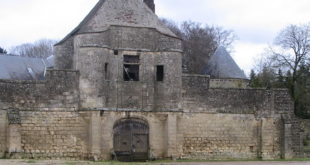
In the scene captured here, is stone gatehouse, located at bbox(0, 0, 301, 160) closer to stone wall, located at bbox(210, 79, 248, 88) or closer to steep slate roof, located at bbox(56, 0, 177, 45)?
steep slate roof, located at bbox(56, 0, 177, 45)

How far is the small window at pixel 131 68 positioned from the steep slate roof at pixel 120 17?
1785 millimetres

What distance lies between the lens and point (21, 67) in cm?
5278

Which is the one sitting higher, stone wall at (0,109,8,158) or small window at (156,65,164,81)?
small window at (156,65,164,81)

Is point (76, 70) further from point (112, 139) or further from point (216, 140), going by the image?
point (216, 140)

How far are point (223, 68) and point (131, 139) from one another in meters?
14.5

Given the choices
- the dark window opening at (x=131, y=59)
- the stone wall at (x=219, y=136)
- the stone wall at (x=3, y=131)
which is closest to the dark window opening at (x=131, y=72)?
the dark window opening at (x=131, y=59)

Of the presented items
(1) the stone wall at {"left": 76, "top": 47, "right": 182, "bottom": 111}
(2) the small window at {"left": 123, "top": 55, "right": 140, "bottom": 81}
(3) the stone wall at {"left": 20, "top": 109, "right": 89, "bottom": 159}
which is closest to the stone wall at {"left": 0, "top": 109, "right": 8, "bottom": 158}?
(3) the stone wall at {"left": 20, "top": 109, "right": 89, "bottom": 159}

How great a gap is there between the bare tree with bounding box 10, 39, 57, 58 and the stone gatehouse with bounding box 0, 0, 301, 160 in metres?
50.7

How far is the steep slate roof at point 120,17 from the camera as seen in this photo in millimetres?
33781

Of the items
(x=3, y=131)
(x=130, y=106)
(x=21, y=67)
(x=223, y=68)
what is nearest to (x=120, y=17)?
(x=130, y=106)

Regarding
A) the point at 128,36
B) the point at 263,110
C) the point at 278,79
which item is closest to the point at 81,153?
the point at 128,36

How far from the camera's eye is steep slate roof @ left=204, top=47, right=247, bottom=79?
152 ft

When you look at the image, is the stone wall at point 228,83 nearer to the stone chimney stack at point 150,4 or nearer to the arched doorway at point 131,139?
the stone chimney stack at point 150,4

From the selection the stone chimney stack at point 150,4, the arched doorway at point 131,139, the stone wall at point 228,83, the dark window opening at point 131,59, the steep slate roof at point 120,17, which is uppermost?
the stone chimney stack at point 150,4
